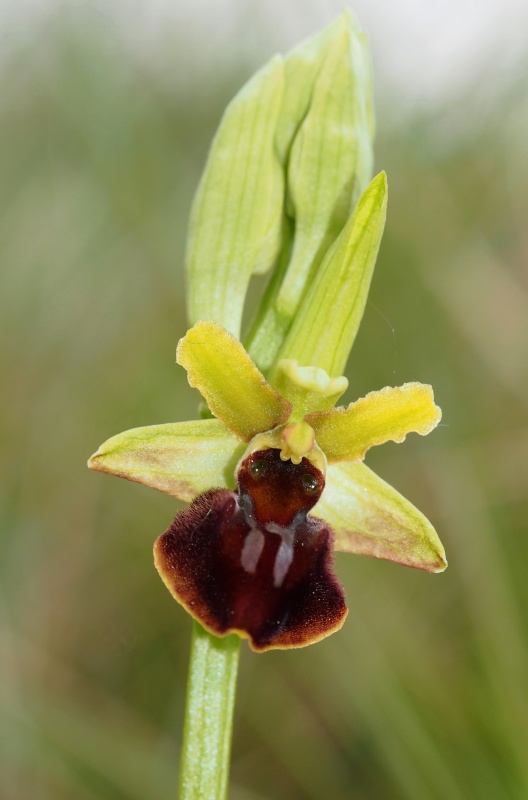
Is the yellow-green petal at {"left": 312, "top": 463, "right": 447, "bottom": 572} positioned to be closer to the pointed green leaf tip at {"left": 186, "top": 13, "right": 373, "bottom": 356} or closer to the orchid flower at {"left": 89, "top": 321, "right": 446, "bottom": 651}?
the orchid flower at {"left": 89, "top": 321, "right": 446, "bottom": 651}

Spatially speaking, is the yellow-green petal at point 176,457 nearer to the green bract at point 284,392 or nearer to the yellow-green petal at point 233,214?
the green bract at point 284,392

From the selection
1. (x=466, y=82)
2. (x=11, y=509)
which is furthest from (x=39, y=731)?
(x=466, y=82)

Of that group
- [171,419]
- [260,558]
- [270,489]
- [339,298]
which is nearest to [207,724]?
[260,558]

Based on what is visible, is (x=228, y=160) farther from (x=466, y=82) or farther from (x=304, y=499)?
(x=466, y=82)

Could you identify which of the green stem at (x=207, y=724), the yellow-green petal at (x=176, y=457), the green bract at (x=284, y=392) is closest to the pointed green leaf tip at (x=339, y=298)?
the green bract at (x=284, y=392)

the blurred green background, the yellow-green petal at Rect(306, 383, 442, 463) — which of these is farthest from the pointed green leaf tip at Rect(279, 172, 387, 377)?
the blurred green background

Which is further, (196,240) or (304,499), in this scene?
(196,240)

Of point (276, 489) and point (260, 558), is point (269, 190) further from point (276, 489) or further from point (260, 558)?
point (260, 558)
